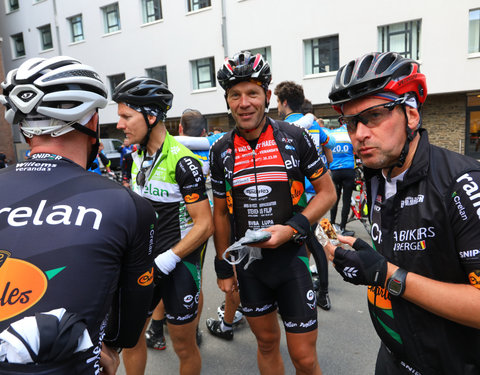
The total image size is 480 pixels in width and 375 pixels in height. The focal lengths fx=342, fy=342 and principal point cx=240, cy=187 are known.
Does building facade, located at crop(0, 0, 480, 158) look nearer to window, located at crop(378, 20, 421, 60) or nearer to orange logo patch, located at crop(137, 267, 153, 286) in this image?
window, located at crop(378, 20, 421, 60)

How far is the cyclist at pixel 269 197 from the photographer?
227 cm

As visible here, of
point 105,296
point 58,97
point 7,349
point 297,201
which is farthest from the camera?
point 297,201

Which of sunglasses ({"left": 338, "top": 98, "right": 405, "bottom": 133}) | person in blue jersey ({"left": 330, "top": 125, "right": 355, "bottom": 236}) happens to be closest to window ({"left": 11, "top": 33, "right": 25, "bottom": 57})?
person in blue jersey ({"left": 330, "top": 125, "right": 355, "bottom": 236})

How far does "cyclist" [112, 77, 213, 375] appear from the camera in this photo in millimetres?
2453

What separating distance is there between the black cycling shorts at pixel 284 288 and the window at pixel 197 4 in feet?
69.8

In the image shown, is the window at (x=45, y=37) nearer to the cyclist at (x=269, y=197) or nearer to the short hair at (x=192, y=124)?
the short hair at (x=192, y=124)

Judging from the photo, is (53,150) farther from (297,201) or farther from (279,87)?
(279,87)

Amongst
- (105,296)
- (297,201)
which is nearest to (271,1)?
(297,201)

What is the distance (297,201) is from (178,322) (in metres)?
1.21

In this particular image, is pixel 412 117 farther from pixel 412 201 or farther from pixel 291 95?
pixel 291 95

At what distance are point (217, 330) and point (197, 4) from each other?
21.3 meters

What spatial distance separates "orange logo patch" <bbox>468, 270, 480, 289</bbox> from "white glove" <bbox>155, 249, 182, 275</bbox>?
1.74m

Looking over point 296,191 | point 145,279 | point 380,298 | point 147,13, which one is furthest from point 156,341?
point 147,13

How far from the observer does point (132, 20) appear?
74.8 ft
